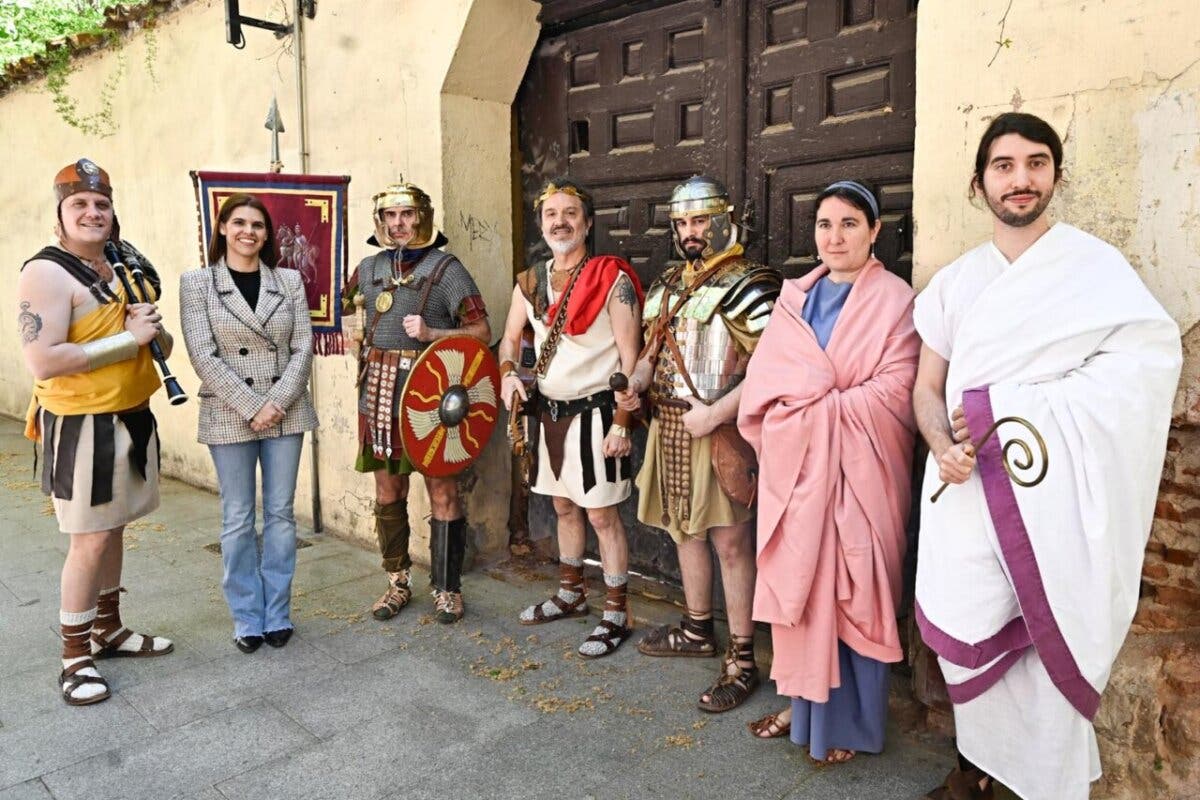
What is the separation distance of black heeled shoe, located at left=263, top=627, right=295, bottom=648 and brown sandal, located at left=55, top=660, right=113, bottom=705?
23.9 inches

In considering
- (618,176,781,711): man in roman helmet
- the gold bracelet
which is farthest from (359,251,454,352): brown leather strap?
(618,176,781,711): man in roman helmet

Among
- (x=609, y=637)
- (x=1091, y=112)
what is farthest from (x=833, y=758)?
A: (x=1091, y=112)

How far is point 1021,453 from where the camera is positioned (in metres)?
2.12

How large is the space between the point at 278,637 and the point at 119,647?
2.03 feet

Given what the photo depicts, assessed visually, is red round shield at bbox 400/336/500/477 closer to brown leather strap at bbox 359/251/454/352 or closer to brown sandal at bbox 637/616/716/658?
brown leather strap at bbox 359/251/454/352

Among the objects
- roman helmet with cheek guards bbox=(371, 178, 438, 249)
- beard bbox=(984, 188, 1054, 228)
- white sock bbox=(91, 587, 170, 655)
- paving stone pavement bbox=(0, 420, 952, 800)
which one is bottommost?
paving stone pavement bbox=(0, 420, 952, 800)

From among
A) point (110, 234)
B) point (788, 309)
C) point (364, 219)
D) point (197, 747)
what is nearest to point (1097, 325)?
point (788, 309)

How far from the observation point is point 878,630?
2.59 meters

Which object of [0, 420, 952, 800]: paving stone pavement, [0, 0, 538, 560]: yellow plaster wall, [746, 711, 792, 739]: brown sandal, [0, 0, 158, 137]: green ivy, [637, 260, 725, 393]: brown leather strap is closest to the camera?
[0, 420, 952, 800]: paving stone pavement

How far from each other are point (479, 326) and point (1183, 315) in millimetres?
2660

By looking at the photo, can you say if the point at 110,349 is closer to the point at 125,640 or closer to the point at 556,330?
the point at 125,640

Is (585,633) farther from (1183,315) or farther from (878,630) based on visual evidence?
(1183,315)

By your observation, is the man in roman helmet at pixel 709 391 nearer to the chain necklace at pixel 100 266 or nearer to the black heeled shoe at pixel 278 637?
the black heeled shoe at pixel 278 637

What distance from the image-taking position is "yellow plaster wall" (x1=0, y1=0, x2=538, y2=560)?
14.6ft
